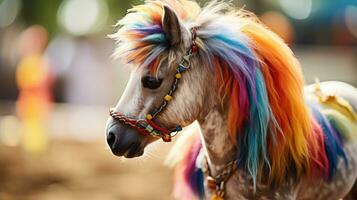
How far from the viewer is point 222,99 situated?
13.7 feet

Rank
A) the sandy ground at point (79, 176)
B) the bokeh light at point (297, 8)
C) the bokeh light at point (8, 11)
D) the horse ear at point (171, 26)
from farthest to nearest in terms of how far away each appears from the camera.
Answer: the bokeh light at point (8, 11) < the bokeh light at point (297, 8) < the sandy ground at point (79, 176) < the horse ear at point (171, 26)

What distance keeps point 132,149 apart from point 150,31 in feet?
1.81

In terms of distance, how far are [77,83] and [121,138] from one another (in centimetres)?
1001

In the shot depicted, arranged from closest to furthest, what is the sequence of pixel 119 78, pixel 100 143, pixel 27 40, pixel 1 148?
1. pixel 1 148
2. pixel 100 143
3. pixel 27 40
4. pixel 119 78

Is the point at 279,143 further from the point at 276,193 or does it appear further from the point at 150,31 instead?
the point at 150,31

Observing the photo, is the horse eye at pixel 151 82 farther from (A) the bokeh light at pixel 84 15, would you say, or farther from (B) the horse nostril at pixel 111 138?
(A) the bokeh light at pixel 84 15

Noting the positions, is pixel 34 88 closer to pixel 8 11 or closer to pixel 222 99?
pixel 222 99

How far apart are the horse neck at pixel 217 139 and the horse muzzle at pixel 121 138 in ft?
1.11

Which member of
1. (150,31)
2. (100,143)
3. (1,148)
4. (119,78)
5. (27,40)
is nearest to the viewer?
(150,31)

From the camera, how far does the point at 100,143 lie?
9422 millimetres

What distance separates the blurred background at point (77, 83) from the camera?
25.9 ft

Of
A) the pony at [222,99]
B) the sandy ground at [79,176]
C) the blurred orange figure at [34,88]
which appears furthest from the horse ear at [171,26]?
the blurred orange figure at [34,88]

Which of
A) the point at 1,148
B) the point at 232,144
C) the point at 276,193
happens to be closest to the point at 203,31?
the point at 232,144

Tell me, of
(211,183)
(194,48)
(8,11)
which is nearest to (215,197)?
(211,183)
